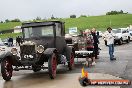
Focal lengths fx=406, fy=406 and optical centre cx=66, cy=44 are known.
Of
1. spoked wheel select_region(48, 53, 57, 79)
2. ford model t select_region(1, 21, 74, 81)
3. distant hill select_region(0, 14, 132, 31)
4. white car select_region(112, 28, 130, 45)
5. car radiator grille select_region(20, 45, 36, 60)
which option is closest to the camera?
spoked wheel select_region(48, 53, 57, 79)

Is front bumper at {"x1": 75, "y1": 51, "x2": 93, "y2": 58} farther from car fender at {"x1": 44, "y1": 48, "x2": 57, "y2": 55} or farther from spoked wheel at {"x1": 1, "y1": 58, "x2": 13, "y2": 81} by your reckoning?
spoked wheel at {"x1": 1, "y1": 58, "x2": 13, "y2": 81}

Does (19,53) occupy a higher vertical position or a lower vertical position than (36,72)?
higher

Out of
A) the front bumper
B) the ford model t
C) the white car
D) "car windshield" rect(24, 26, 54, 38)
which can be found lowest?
the white car

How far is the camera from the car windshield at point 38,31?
17312mm

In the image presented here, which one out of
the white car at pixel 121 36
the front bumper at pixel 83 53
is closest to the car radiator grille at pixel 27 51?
the front bumper at pixel 83 53

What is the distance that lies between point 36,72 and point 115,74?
12.7ft

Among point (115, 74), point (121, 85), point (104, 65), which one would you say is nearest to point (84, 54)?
point (104, 65)

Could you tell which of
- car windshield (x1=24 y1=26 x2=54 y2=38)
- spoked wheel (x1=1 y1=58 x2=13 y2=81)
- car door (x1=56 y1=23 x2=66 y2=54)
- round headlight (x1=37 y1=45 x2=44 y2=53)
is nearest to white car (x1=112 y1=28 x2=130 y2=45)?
car door (x1=56 y1=23 x2=66 y2=54)

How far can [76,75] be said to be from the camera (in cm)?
1648

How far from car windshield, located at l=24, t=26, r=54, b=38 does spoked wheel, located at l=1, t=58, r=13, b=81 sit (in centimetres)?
170

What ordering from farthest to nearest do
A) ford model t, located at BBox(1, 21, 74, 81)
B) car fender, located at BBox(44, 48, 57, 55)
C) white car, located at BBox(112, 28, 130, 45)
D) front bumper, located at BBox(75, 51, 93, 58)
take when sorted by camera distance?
white car, located at BBox(112, 28, 130, 45) → front bumper, located at BBox(75, 51, 93, 58) → ford model t, located at BBox(1, 21, 74, 81) → car fender, located at BBox(44, 48, 57, 55)

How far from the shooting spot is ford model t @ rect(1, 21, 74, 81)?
52.2ft

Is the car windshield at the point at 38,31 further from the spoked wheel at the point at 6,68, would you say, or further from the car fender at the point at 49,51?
the spoked wheel at the point at 6,68

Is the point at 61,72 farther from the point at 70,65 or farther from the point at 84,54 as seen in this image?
the point at 84,54
